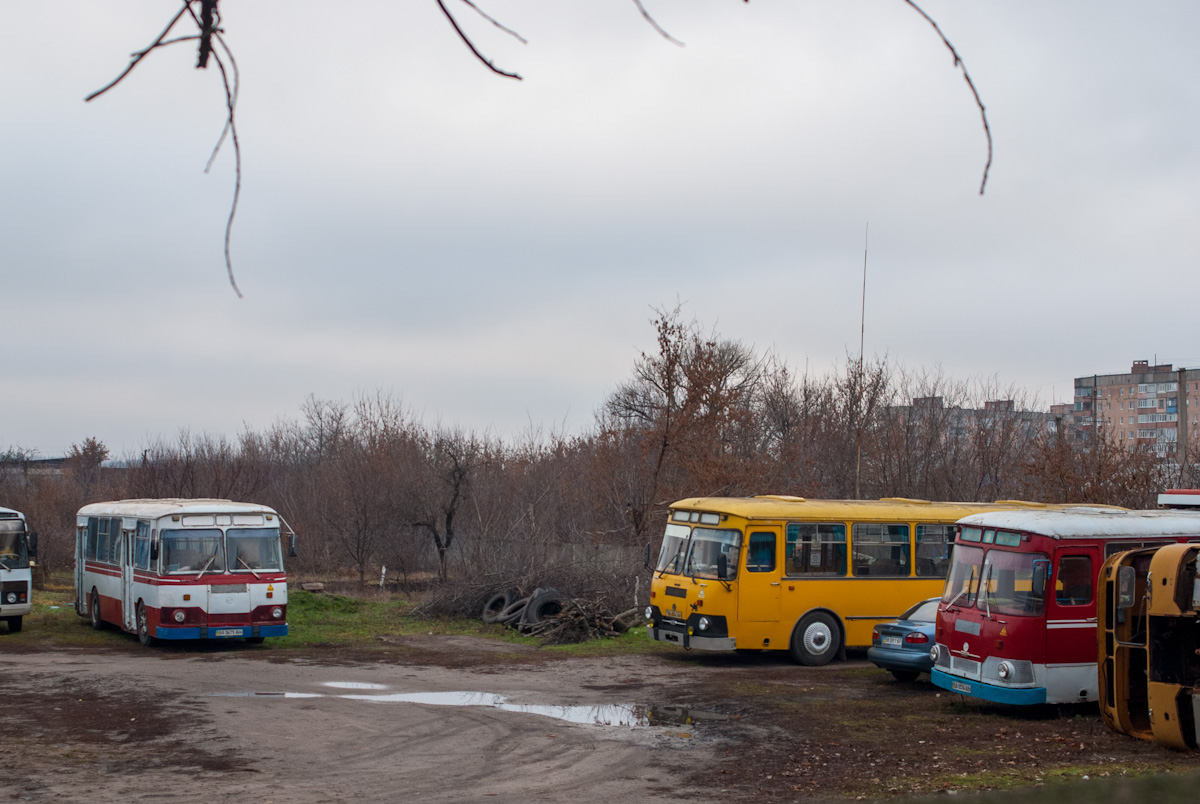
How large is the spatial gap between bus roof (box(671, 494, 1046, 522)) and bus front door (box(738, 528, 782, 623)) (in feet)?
1.30

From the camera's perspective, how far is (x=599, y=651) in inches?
843

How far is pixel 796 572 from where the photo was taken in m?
19.0

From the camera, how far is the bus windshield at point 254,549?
69.1 ft

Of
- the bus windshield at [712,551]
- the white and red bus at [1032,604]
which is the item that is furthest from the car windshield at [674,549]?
the white and red bus at [1032,604]

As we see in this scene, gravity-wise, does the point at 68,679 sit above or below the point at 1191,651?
below

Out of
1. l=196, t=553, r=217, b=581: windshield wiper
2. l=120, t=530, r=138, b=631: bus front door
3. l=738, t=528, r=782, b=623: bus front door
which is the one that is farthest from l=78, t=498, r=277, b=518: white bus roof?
l=738, t=528, r=782, b=623: bus front door

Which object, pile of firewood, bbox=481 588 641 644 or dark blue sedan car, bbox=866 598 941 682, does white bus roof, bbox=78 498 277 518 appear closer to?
pile of firewood, bbox=481 588 641 644

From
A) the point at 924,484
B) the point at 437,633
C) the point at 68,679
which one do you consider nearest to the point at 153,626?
the point at 68,679

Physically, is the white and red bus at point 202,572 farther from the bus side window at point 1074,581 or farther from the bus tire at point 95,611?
the bus side window at point 1074,581

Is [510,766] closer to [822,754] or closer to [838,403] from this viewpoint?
[822,754]

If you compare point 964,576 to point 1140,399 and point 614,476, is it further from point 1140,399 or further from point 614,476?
point 1140,399

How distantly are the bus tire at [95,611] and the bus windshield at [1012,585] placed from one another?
19.2 m

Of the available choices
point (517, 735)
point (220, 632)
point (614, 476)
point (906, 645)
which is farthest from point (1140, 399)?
point (517, 735)

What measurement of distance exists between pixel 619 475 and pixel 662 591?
12331 mm
